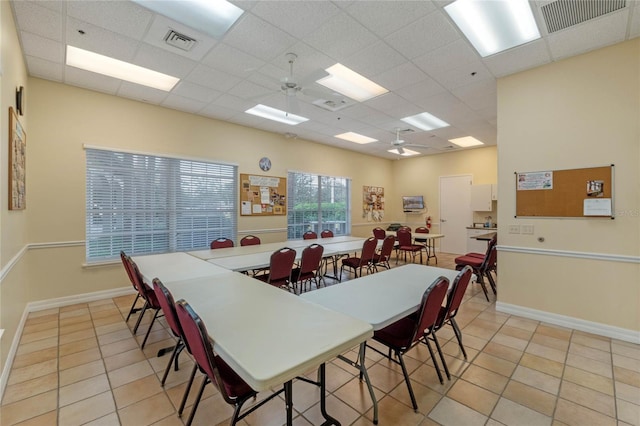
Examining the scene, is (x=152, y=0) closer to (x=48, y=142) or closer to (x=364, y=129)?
(x=48, y=142)

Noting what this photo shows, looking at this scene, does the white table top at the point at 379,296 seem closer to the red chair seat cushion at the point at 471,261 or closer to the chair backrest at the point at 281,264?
the chair backrest at the point at 281,264

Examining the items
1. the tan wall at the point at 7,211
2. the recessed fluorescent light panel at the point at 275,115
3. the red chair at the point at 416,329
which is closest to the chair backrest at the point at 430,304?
the red chair at the point at 416,329

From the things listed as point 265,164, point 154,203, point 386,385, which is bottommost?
point 386,385

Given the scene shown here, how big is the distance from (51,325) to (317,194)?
5208mm

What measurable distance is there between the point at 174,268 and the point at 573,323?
171 inches

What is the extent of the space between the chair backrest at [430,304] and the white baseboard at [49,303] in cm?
302

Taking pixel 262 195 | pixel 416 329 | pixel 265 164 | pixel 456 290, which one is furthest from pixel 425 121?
pixel 416 329

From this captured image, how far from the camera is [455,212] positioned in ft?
25.3

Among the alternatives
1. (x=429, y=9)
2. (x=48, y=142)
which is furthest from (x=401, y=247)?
(x=48, y=142)

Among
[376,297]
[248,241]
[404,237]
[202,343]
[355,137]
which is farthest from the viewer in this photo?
[355,137]

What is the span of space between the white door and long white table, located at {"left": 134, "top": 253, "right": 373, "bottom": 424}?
6.90 m

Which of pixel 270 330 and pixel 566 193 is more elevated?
pixel 566 193

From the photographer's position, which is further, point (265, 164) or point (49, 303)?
point (265, 164)

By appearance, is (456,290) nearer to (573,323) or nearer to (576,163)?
(573,323)
